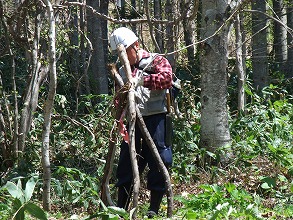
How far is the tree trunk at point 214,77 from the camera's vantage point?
7.78 meters

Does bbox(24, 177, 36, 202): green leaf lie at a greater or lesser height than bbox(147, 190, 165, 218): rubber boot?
greater

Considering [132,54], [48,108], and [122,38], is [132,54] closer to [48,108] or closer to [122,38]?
[122,38]

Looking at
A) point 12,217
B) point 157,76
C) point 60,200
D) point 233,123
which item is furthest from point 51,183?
point 233,123

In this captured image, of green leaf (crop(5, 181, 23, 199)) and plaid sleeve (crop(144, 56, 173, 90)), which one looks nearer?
green leaf (crop(5, 181, 23, 199))

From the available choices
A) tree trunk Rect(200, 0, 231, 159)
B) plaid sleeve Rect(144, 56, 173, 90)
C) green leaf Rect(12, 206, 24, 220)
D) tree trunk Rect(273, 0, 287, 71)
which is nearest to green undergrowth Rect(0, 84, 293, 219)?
tree trunk Rect(200, 0, 231, 159)

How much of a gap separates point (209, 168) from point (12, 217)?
3.79 m

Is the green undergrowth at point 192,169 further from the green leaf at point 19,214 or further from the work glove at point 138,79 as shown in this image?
the work glove at point 138,79

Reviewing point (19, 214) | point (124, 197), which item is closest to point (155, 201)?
point (124, 197)

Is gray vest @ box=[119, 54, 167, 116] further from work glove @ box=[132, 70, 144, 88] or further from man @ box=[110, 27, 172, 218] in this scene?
work glove @ box=[132, 70, 144, 88]

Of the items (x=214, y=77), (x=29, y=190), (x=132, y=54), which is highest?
(x=132, y=54)

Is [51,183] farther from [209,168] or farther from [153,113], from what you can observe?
[209,168]

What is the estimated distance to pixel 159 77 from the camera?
216 inches

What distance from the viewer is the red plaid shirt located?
215 inches

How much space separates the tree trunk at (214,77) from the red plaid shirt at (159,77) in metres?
2.28
